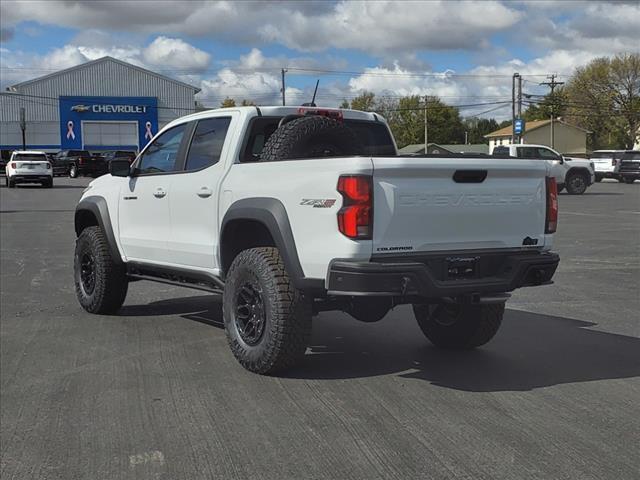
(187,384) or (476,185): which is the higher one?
(476,185)

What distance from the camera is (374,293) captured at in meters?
4.65

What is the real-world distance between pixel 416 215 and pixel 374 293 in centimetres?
58

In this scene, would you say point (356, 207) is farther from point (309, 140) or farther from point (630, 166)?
point (630, 166)

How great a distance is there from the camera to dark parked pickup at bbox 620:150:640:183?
134 feet

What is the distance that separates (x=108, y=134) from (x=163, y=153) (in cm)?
6730

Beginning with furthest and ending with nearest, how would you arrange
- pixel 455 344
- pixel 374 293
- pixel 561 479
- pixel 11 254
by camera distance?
1. pixel 11 254
2. pixel 455 344
3. pixel 374 293
4. pixel 561 479

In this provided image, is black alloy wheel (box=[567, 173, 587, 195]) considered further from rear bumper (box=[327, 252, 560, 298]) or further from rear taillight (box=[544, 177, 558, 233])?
rear bumper (box=[327, 252, 560, 298])

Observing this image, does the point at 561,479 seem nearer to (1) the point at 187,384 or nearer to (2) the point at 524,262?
(2) the point at 524,262

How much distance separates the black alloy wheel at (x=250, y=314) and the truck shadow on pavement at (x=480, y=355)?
39 cm

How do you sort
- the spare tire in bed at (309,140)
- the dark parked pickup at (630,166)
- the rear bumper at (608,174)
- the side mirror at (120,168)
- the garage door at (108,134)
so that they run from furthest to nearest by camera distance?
the garage door at (108,134) < the rear bumper at (608,174) < the dark parked pickup at (630,166) < the side mirror at (120,168) < the spare tire in bed at (309,140)

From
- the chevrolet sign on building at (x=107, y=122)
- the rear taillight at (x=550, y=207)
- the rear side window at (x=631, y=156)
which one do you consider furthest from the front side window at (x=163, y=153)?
the chevrolet sign on building at (x=107, y=122)

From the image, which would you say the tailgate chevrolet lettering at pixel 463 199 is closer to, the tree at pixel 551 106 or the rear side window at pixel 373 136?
the rear side window at pixel 373 136

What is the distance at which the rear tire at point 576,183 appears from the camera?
98.7ft

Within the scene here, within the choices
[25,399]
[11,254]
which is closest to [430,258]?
[25,399]
